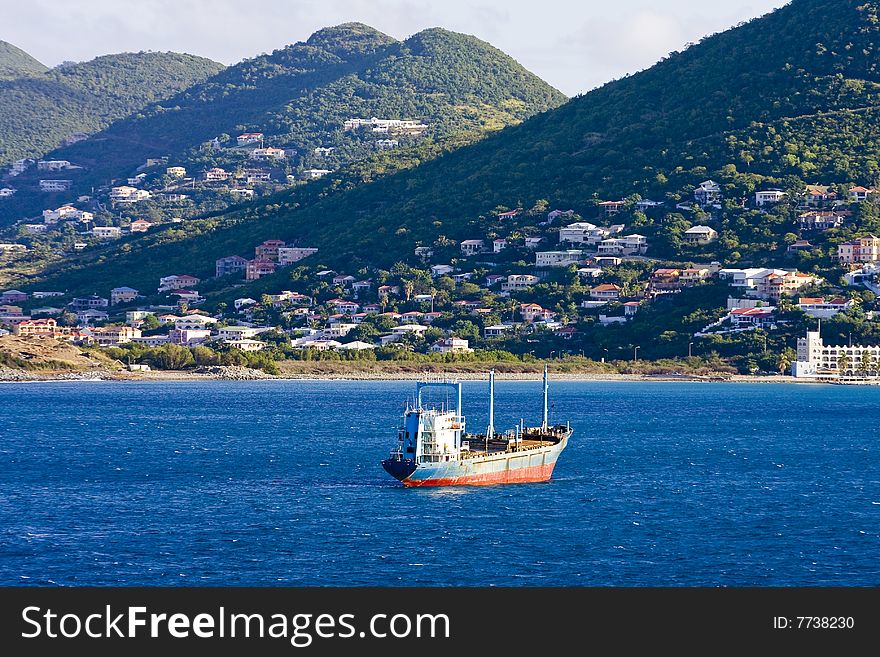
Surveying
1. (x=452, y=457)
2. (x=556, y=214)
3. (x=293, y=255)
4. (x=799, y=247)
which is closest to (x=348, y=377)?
(x=556, y=214)

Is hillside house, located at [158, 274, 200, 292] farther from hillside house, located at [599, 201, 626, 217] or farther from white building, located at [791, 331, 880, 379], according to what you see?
white building, located at [791, 331, 880, 379]

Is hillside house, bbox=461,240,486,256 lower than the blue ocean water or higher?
higher

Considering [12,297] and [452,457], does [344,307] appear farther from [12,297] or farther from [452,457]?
[452,457]

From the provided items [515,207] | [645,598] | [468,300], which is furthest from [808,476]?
[515,207]

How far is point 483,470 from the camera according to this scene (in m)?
58.4

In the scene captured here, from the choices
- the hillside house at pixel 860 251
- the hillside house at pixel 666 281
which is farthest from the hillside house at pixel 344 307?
the hillside house at pixel 860 251

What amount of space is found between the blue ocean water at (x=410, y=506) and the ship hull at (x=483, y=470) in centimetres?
83

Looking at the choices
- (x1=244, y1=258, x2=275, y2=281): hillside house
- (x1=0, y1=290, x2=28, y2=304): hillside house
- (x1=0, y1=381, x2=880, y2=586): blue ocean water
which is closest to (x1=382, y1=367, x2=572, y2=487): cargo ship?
(x1=0, y1=381, x2=880, y2=586): blue ocean water

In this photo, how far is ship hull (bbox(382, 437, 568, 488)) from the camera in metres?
56.9

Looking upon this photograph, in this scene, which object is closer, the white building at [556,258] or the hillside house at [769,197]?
the hillside house at [769,197]

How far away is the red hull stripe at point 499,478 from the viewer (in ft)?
188

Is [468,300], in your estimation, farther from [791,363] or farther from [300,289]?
[791,363]

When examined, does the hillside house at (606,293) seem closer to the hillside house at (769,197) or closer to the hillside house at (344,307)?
the hillside house at (769,197)

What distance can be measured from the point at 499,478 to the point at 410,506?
7496mm
